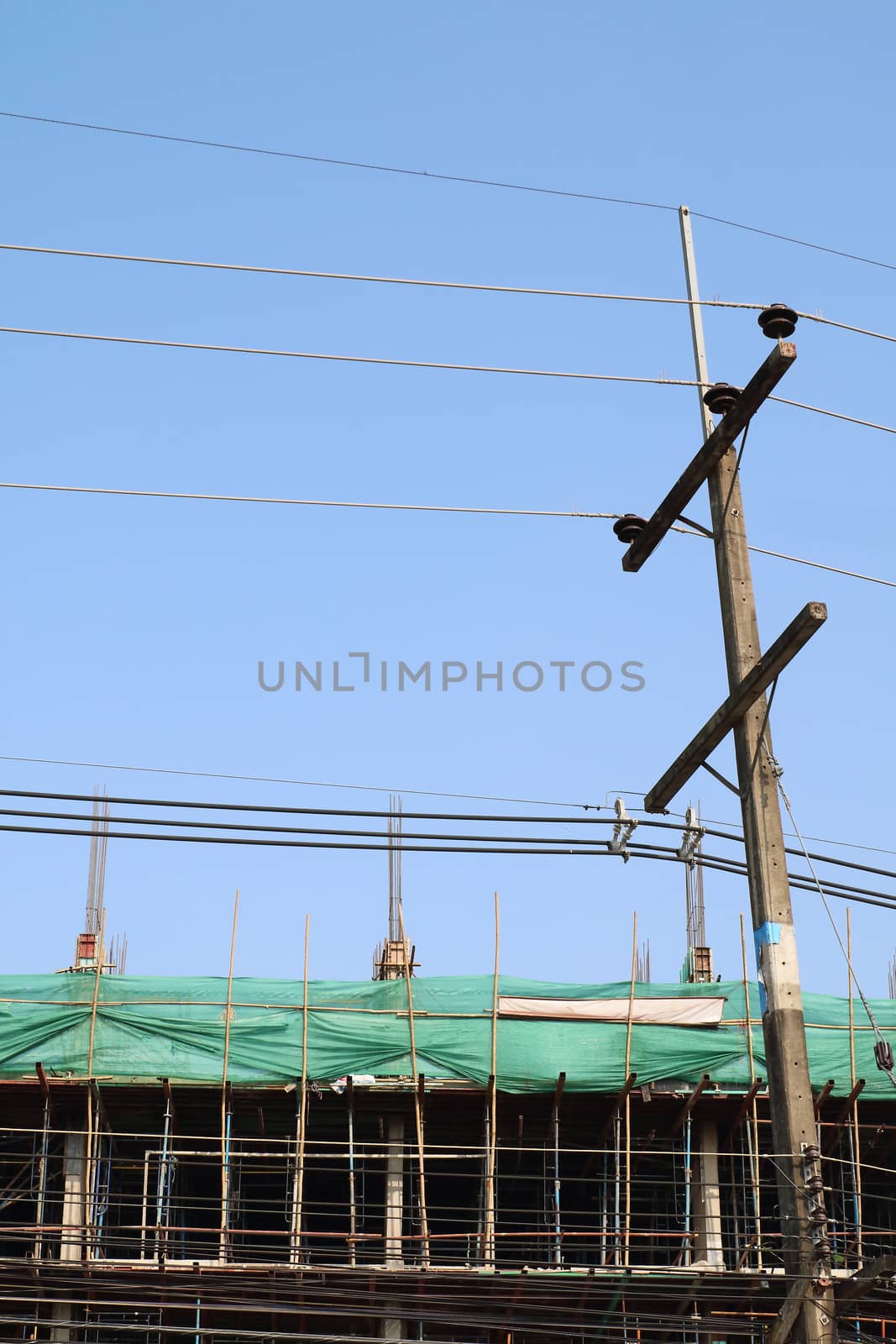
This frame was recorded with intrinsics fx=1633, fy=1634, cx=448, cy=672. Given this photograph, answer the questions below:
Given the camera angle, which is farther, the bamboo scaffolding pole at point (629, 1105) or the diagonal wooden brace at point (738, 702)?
the bamboo scaffolding pole at point (629, 1105)

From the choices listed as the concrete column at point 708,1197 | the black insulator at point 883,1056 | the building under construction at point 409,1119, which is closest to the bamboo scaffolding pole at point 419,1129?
the building under construction at point 409,1119

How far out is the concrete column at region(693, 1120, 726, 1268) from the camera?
23.3 metres

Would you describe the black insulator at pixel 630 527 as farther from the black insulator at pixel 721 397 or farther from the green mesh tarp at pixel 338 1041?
the green mesh tarp at pixel 338 1041

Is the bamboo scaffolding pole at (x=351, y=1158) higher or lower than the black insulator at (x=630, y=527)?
lower

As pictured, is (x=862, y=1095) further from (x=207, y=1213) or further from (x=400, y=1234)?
(x=207, y=1213)

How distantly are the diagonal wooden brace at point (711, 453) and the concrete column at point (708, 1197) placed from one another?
41.1ft

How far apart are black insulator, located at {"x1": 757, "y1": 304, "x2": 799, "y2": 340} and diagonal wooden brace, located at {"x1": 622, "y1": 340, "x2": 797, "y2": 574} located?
262 millimetres

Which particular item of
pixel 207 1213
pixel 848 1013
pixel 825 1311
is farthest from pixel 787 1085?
pixel 207 1213

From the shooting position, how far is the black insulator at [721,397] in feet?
40.0

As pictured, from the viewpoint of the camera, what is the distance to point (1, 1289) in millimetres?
20719

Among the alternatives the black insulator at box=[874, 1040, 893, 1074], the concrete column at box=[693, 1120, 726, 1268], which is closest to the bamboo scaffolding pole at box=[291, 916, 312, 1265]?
the concrete column at box=[693, 1120, 726, 1268]

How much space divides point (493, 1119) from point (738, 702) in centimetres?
1309

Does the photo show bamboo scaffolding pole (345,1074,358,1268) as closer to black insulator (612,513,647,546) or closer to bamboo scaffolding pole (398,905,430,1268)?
bamboo scaffolding pole (398,905,430,1268)

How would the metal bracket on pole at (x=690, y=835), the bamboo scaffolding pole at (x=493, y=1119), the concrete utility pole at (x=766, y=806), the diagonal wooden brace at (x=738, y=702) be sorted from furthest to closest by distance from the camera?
1. the bamboo scaffolding pole at (x=493, y=1119)
2. the metal bracket on pole at (x=690, y=835)
3. the diagonal wooden brace at (x=738, y=702)
4. the concrete utility pole at (x=766, y=806)
